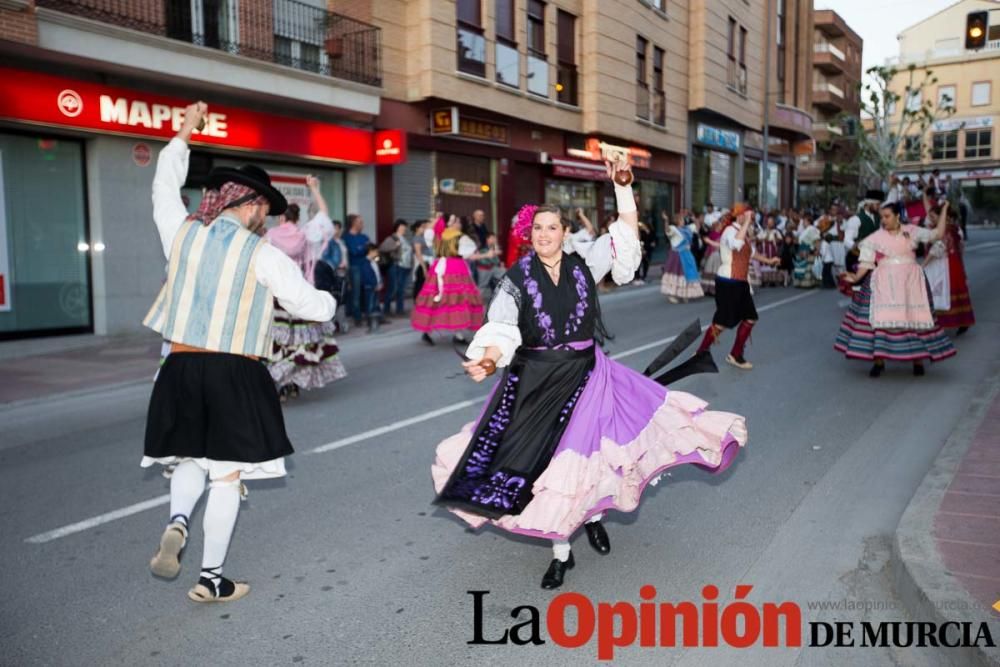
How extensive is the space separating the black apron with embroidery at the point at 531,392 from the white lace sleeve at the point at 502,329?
0.02 metres

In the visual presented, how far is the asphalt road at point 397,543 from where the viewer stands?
11.2 ft

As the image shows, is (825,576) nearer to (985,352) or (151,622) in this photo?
(151,622)

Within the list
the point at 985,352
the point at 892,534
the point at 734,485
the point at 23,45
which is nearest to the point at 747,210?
the point at 985,352

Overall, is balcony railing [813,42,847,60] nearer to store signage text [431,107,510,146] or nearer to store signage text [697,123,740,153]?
store signage text [697,123,740,153]

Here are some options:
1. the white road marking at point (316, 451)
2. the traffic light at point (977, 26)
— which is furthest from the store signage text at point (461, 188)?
the traffic light at point (977, 26)

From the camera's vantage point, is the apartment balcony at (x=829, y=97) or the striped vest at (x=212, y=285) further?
the apartment balcony at (x=829, y=97)

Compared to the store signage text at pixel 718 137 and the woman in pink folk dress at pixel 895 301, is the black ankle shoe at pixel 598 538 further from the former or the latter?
the store signage text at pixel 718 137

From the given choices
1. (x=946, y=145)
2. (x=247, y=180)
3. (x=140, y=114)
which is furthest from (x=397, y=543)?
(x=946, y=145)

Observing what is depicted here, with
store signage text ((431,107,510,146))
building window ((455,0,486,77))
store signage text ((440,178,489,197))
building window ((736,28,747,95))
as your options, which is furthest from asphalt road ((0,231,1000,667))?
building window ((736,28,747,95))

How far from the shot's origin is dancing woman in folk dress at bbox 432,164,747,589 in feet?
12.5

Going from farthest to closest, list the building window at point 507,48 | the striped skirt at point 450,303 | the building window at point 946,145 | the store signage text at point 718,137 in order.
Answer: the building window at point 946,145, the store signage text at point 718,137, the building window at point 507,48, the striped skirt at point 450,303

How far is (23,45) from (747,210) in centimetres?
959

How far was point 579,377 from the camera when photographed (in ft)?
13.3

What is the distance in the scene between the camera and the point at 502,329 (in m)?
4.02
